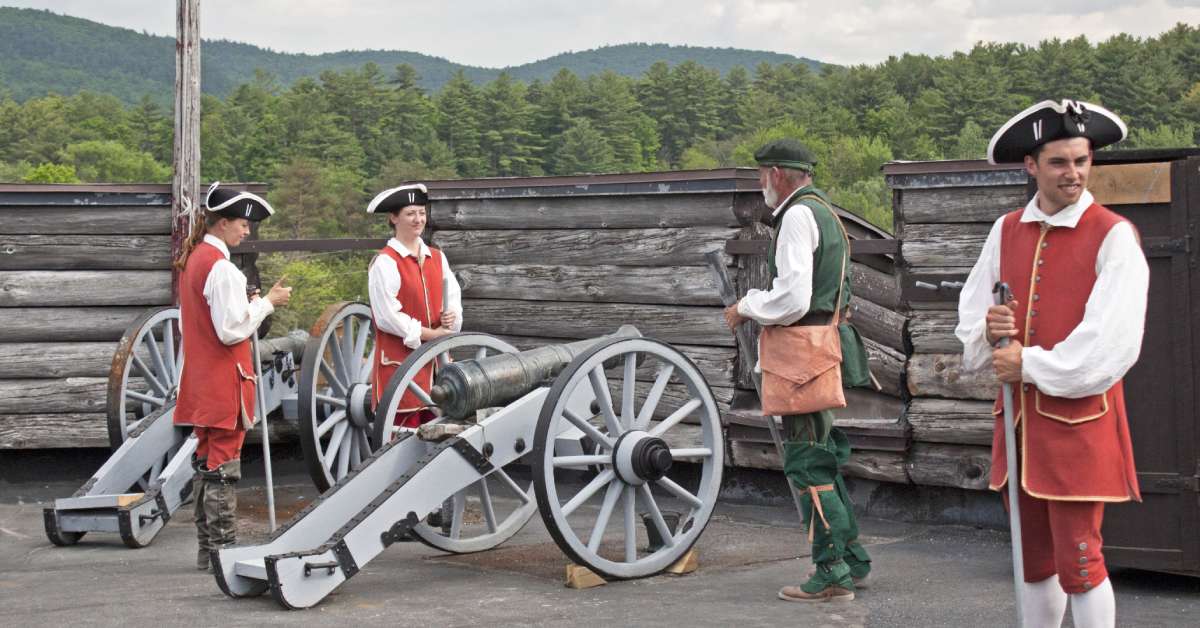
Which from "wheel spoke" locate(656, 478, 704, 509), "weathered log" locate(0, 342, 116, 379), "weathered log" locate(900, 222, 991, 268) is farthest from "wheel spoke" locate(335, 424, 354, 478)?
"weathered log" locate(900, 222, 991, 268)

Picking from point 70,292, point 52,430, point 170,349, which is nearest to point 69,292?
point 70,292

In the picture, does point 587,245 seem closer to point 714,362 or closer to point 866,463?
point 714,362

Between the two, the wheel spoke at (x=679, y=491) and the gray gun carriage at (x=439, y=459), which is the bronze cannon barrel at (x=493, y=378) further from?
the wheel spoke at (x=679, y=491)

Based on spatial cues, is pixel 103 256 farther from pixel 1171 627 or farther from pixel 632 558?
pixel 1171 627

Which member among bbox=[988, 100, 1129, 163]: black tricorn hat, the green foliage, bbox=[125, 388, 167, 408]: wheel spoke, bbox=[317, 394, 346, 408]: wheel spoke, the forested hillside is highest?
the forested hillside

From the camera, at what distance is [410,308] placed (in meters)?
6.44

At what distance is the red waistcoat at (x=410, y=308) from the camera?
6336mm

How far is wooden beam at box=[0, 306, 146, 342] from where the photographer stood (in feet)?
26.2

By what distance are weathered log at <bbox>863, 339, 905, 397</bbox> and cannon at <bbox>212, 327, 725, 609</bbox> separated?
140cm

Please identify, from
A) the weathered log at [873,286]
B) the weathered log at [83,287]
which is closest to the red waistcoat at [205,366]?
the weathered log at [83,287]

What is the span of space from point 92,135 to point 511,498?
9542 cm

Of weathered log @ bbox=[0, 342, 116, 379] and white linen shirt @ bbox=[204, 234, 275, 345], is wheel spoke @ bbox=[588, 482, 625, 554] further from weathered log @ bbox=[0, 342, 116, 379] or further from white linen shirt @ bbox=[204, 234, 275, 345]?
weathered log @ bbox=[0, 342, 116, 379]

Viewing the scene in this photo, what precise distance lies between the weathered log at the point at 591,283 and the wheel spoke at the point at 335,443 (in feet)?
4.99

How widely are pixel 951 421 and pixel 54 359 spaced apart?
486 cm
